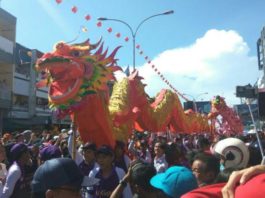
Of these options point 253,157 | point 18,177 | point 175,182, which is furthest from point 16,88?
point 175,182

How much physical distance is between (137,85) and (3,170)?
5.54 meters

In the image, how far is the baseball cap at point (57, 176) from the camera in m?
2.12

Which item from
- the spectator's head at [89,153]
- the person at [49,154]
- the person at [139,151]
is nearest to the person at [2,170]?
the person at [49,154]

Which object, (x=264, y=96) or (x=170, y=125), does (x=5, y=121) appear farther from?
(x=264, y=96)

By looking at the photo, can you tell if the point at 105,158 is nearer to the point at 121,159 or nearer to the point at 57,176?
the point at 121,159

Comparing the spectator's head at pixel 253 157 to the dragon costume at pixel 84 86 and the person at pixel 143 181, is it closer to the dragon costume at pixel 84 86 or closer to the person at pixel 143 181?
the person at pixel 143 181

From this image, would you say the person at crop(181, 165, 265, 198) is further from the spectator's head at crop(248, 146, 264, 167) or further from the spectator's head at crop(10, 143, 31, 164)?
the spectator's head at crop(10, 143, 31, 164)

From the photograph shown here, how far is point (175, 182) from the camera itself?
8.43 feet

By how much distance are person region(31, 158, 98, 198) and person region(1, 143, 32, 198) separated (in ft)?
6.42

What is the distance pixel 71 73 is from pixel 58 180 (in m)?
4.73

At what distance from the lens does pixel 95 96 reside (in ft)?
23.1

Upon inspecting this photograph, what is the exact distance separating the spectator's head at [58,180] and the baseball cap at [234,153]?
4.98 feet

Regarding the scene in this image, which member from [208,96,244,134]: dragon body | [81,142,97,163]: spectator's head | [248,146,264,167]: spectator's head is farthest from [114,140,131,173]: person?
[208,96,244,134]: dragon body

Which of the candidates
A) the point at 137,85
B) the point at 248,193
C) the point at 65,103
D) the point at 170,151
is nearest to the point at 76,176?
the point at 248,193
